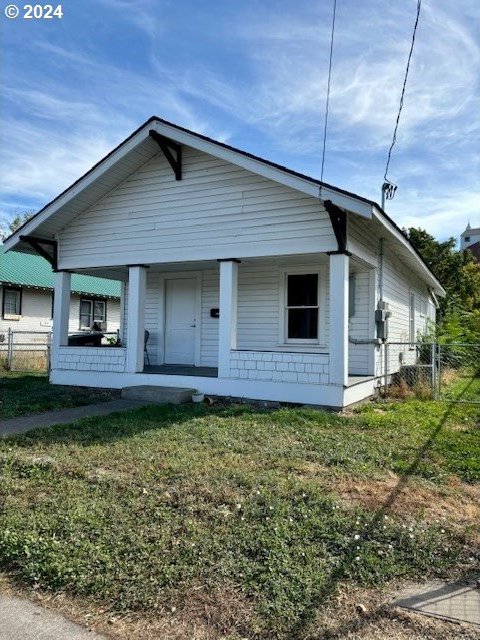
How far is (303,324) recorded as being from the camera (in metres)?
11.0

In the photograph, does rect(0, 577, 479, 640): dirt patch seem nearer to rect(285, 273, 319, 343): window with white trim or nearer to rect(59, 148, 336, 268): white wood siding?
rect(59, 148, 336, 268): white wood siding

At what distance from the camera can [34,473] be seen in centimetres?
486

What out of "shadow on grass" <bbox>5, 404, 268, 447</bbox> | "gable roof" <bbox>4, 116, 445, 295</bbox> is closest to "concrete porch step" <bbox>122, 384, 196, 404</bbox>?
"shadow on grass" <bbox>5, 404, 268, 447</bbox>

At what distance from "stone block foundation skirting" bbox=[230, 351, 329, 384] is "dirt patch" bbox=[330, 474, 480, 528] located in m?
3.70

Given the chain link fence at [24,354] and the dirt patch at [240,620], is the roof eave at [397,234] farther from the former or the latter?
the chain link fence at [24,354]

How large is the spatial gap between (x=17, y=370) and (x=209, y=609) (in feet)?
51.4

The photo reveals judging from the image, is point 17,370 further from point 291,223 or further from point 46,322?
point 291,223

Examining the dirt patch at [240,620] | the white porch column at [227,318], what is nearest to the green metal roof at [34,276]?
the white porch column at [227,318]

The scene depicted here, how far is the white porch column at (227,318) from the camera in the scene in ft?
30.6

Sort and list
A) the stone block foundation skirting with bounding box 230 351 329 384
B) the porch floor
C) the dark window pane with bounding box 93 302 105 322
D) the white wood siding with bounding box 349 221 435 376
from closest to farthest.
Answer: the stone block foundation skirting with bounding box 230 351 329 384 → the white wood siding with bounding box 349 221 435 376 → the porch floor → the dark window pane with bounding box 93 302 105 322

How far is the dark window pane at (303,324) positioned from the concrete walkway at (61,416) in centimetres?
368

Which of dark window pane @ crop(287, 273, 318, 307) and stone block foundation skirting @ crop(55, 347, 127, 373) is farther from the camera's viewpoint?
dark window pane @ crop(287, 273, 318, 307)

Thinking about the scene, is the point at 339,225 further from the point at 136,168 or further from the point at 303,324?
the point at 136,168

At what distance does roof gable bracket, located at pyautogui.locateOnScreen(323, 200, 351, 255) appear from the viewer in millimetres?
8188
